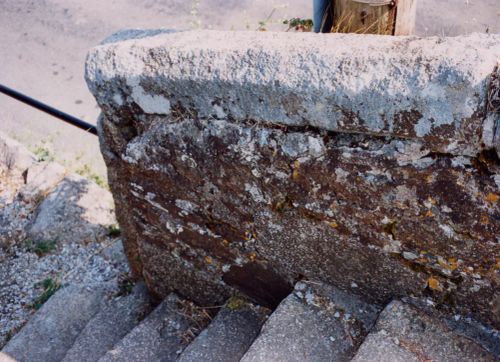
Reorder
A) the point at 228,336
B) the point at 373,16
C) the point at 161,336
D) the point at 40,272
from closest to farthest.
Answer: the point at 373,16 < the point at 228,336 < the point at 161,336 < the point at 40,272

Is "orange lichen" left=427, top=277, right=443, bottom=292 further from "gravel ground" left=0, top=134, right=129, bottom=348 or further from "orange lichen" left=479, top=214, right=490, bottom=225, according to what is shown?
"gravel ground" left=0, top=134, right=129, bottom=348

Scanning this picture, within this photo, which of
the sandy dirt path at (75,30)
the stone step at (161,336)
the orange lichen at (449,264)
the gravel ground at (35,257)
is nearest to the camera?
the orange lichen at (449,264)

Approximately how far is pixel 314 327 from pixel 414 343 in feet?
1.13

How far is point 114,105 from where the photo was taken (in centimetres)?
199

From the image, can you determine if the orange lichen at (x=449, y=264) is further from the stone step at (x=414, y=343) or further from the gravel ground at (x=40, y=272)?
the gravel ground at (x=40, y=272)

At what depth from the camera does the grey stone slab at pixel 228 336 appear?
2127 millimetres

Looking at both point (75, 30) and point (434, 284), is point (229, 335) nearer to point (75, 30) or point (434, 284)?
point (434, 284)

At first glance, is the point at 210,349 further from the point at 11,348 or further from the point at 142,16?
the point at 142,16

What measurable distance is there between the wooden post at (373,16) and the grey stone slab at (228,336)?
1.17 m

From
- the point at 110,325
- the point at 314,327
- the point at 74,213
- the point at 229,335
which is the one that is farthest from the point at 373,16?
the point at 74,213

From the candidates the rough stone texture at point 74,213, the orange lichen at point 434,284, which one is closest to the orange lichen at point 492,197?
the orange lichen at point 434,284

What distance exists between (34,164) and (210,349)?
2586mm

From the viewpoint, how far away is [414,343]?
1760 millimetres

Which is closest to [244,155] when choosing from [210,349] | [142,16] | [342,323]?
[342,323]
